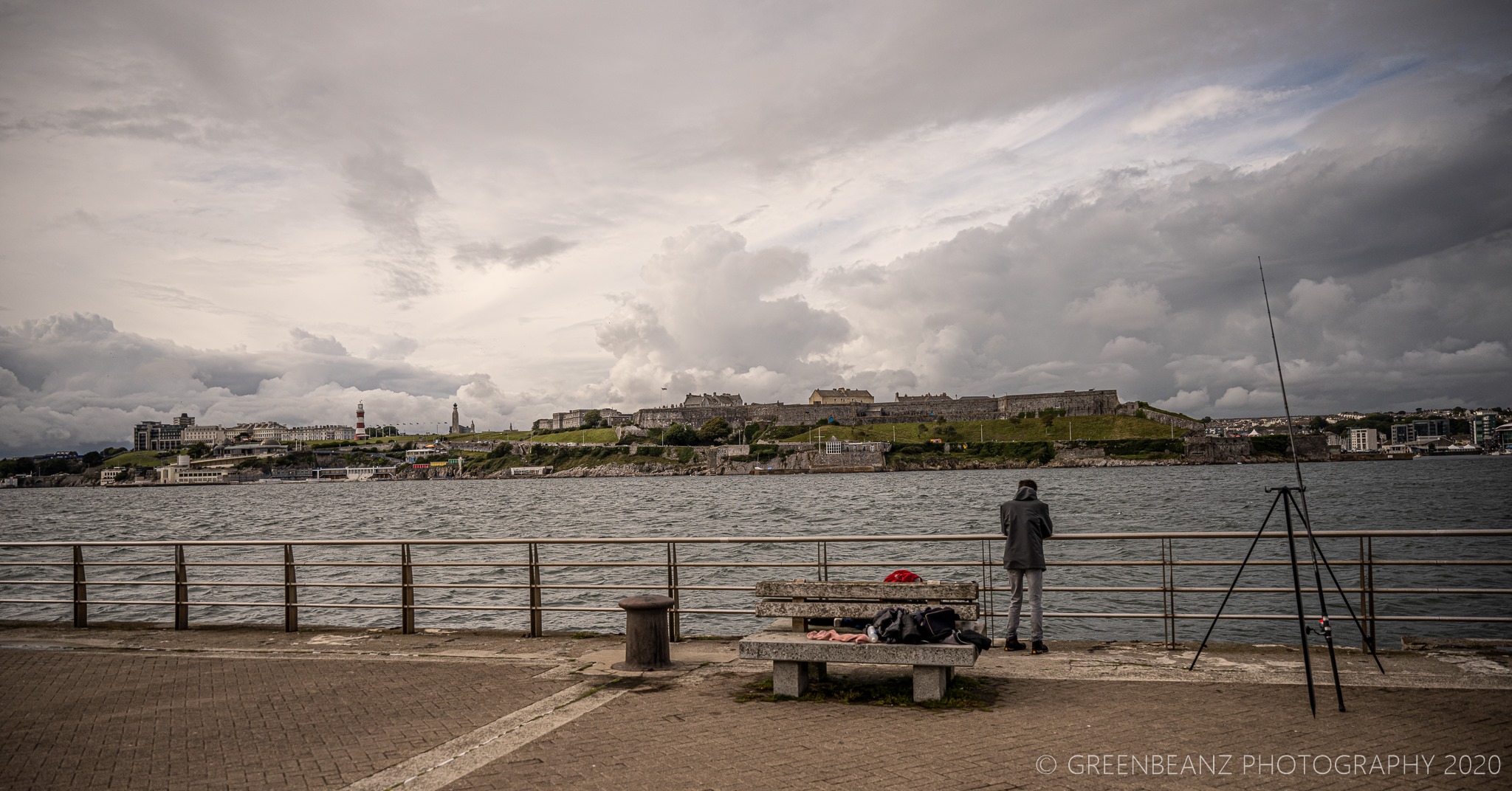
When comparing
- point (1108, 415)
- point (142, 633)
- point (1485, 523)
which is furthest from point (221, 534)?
point (1108, 415)

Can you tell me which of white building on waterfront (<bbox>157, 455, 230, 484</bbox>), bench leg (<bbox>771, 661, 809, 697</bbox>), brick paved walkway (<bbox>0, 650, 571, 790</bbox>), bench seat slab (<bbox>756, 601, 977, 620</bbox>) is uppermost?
bench seat slab (<bbox>756, 601, 977, 620</bbox>)

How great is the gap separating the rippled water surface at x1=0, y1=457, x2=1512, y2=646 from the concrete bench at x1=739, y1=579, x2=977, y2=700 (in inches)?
76.1

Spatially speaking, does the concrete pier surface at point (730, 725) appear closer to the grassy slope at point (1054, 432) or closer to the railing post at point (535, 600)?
the railing post at point (535, 600)

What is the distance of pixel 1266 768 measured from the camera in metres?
5.96

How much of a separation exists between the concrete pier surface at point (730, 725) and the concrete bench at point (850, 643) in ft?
0.98

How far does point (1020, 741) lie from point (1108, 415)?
20718cm

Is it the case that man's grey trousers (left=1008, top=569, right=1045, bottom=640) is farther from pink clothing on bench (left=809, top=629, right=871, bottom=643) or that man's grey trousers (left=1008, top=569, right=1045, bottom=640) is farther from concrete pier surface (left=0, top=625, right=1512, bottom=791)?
pink clothing on bench (left=809, top=629, right=871, bottom=643)

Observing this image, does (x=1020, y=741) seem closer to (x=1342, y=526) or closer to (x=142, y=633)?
(x=142, y=633)

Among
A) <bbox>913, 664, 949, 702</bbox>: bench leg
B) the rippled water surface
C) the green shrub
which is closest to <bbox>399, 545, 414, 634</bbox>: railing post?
the rippled water surface

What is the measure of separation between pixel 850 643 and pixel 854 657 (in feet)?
0.42

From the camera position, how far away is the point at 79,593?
13.1 meters

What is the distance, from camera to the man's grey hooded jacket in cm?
941

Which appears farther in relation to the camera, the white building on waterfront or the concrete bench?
the white building on waterfront

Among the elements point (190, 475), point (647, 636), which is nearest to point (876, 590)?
point (647, 636)
